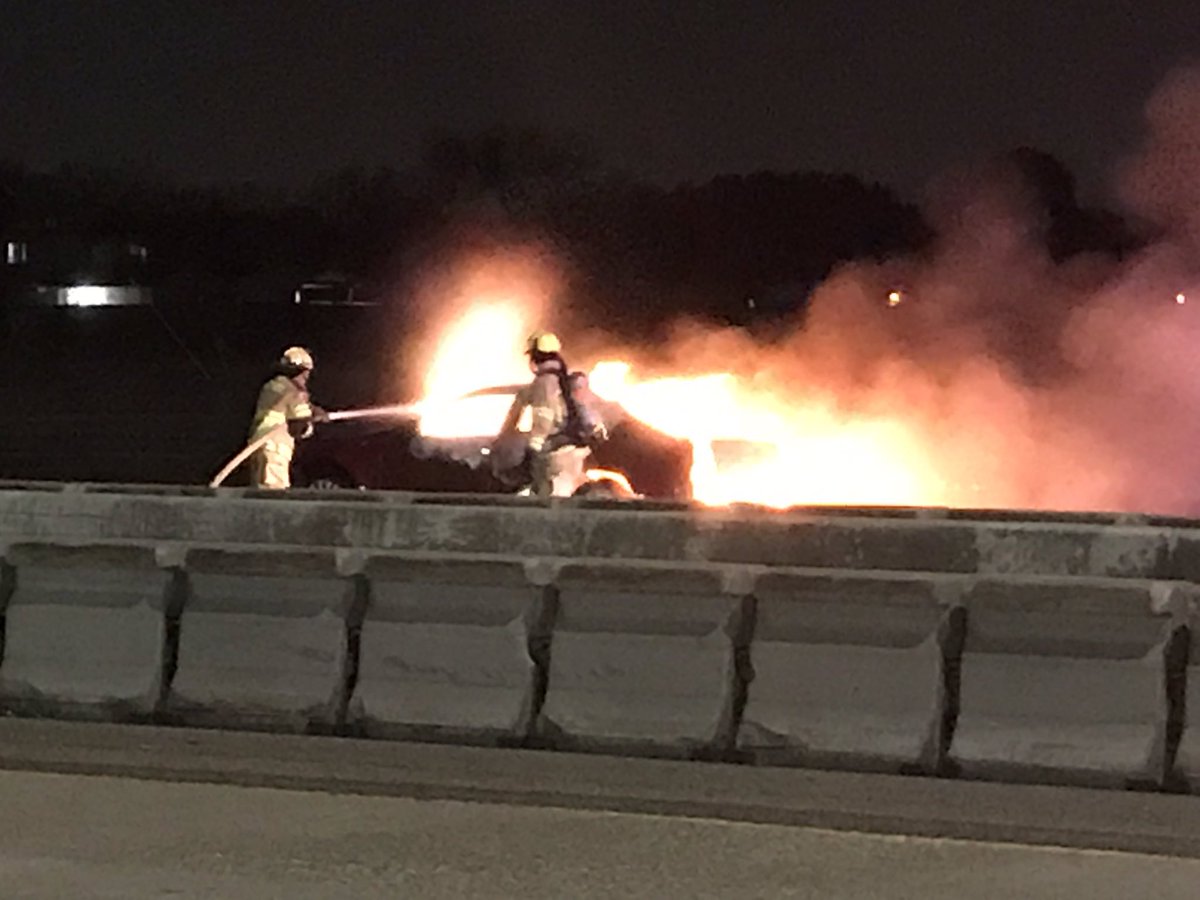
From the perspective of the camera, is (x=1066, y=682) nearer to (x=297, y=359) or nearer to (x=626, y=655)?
(x=626, y=655)

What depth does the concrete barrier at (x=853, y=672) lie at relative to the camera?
9.10m

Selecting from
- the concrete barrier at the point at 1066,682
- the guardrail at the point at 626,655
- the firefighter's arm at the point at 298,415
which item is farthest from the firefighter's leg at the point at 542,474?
the concrete barrier at the point at 1066,682

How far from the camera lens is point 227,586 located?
33.7ft

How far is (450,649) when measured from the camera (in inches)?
387

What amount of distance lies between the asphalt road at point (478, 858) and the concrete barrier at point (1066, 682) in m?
1.26

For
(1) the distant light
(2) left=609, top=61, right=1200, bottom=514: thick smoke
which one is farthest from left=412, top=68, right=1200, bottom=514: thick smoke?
(1) the distant light

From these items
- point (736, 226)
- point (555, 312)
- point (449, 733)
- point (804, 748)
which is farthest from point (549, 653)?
point (736, 226)

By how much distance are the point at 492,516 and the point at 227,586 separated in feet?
4.17

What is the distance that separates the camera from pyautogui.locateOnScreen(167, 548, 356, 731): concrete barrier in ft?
32.8

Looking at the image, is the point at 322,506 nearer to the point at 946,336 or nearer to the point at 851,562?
the point at 851,562

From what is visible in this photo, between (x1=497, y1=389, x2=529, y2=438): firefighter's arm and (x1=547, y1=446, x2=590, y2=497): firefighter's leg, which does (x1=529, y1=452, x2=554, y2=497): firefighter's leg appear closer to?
(x1=547, y1=446, x2=590, y2=497): firefighter's leg

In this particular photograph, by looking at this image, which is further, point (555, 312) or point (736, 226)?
point (736, 226)

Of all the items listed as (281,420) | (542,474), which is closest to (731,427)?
(542,474)

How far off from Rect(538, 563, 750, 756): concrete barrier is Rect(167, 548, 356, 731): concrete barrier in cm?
104
